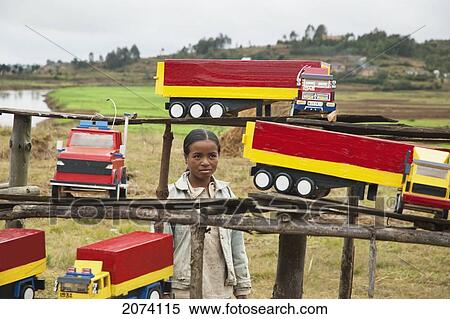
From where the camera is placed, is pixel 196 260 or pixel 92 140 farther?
pixel 92 140

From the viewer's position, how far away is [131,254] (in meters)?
3.91

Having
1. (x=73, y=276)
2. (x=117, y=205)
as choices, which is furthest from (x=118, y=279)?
(x=117, y=205)

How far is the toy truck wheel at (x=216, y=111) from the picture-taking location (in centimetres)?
496

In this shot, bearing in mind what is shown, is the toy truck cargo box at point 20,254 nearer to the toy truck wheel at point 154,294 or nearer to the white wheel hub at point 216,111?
the toy truck wheel at point 154,294

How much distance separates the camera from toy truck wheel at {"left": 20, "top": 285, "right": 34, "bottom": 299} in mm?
4242

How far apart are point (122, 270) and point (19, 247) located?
663 mm

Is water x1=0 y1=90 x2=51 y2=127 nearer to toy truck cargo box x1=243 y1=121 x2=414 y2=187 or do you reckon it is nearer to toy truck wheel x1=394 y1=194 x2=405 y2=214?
toy truck cargo box x1=243 y1=121 x2=414 y2=187

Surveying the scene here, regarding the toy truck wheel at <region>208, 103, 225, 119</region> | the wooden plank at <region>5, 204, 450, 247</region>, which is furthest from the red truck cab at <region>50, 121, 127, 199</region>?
the toy truck wheel at <region>208, 103, 225, 119</region>

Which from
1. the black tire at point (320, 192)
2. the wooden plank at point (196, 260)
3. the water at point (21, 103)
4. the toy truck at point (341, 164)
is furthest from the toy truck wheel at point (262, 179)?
the water at point (21, 103)

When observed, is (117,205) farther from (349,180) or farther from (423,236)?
(423,236)

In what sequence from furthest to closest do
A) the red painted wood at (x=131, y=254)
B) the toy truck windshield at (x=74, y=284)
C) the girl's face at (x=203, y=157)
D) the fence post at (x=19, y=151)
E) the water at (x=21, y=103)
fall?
the water at (x=21, y=103) → the fence post at (x=19, y=151) → the girl's face at (x=203, y=157) → the red painted wood at (x=131, y=254) → the toy truck windshield at (x=74, y=284)

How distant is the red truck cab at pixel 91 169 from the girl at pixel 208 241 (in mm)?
492

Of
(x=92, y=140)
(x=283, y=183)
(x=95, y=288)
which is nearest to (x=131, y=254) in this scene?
(x=95, y=288)

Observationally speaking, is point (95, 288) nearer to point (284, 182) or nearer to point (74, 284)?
point (74, 284)
